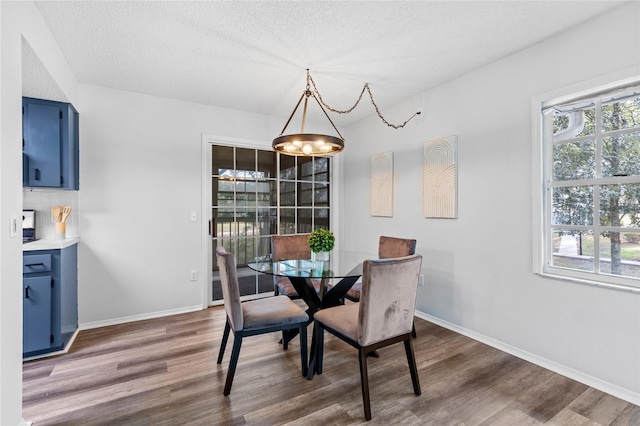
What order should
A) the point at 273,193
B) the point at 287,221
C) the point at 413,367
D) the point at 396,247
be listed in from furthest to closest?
the point at 287,221, the point at 273,193, the point at 396,247, the point at 413,367

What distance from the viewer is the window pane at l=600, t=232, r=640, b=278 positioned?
1.98 meters

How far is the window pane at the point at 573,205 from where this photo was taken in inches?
86.7

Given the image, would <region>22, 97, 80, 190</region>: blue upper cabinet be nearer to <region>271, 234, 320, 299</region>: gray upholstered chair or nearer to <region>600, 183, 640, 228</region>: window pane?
<region>271, 234, 320, 299</region>: gray upholstered chair

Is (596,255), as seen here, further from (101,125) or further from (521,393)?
(101,125)

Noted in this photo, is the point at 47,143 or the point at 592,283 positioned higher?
the point at 47,143

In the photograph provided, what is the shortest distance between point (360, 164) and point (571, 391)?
3.19 metres

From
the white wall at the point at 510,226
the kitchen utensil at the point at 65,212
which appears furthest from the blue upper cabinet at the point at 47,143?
the white wall at the point at 510,226

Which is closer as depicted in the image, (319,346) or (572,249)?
(319,346)

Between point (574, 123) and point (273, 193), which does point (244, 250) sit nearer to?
point (273, 193)

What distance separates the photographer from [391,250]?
310 cm

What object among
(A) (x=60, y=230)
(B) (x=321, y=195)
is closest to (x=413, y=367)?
(B) (x=321, y=195)

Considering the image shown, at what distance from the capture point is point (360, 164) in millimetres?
4344

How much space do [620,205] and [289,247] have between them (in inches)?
107
